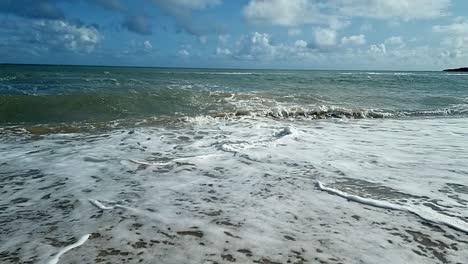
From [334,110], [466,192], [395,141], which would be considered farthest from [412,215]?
[334,110]

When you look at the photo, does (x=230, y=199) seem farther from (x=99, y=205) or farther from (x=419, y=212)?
(x=419, y=212)

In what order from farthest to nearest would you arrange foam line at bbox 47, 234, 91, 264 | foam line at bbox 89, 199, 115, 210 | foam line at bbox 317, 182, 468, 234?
foam line at bbox 89, 199, 115, 210 < foam line at bbox 317, 182, 468, 234 < foam line at bbox 47, 234, 91, 264

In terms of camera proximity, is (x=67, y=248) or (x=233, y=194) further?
(x=233, y=194)

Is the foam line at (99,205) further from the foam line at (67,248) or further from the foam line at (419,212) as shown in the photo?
the foam line at (419,212)

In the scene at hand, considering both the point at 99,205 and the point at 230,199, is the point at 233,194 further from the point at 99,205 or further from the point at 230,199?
the point at 99,205

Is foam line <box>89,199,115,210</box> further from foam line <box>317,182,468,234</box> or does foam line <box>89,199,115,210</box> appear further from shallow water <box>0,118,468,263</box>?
foam line <box>317,182,468,234</box>

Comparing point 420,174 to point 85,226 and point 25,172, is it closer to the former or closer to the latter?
point 85,226

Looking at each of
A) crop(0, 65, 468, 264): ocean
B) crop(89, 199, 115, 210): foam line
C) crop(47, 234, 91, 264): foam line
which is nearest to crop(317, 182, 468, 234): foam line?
crop(0, 65, 468, 264): ocean

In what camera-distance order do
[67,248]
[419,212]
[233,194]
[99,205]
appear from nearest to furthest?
[67,248]
[419,212]
[99,205]
[233,194]

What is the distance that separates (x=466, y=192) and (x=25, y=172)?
590 cm

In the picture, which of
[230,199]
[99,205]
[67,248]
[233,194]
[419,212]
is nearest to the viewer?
[67,248]

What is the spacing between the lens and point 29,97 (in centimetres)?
1374

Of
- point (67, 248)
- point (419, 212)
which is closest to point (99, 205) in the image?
point (67, 248)

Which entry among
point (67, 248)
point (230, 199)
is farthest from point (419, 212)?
point (67, 248)
